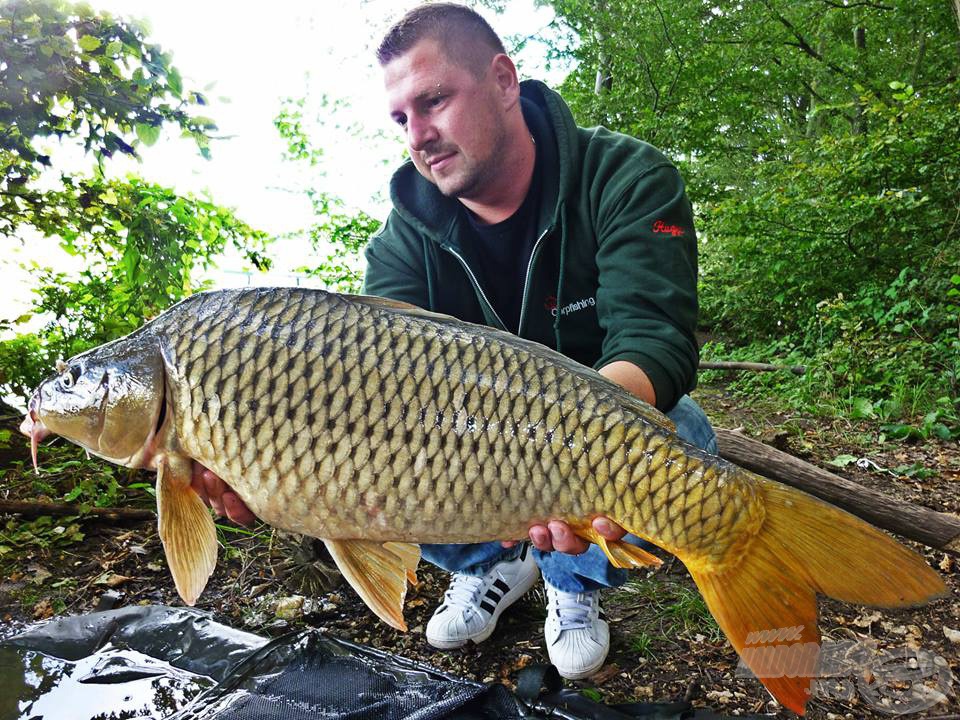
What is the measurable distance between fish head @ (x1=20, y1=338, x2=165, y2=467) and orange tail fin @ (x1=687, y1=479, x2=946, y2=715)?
871mm

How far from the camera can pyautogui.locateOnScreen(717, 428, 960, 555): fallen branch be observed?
6.27ft

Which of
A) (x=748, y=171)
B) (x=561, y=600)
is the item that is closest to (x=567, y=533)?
(x=561, y=600)

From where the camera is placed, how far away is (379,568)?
115cm

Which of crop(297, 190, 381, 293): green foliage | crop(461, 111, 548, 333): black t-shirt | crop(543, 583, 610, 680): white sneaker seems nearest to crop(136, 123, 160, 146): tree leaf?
crop(461, 111, 548, 333): black t-shirt

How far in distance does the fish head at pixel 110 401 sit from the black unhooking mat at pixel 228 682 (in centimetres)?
45

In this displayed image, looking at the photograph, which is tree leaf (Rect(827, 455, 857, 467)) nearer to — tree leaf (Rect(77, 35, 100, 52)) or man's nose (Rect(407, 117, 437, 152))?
man's nose (Rect(407, 117, 437, 152))

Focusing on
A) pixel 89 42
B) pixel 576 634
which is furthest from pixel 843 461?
pixel 89 42

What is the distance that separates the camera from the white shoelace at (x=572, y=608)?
5.16ft

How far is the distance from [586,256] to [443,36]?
0.63 metres

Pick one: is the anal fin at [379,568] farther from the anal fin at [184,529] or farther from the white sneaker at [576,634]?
the white sneaker at [576,634]

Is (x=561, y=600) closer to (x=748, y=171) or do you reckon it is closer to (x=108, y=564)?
(x=108, y=564)

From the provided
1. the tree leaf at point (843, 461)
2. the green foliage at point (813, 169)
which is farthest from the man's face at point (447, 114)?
the green foliage at point (813, 169)

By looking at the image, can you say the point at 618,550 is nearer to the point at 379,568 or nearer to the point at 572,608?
the point at 379,568

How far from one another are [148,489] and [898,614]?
7.45 feet
